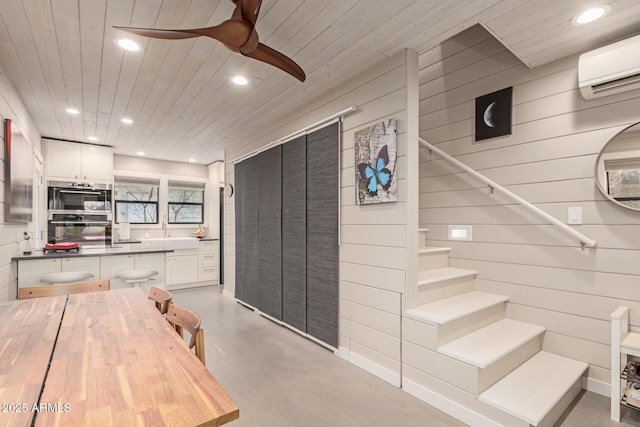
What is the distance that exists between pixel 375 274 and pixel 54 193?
5.20m

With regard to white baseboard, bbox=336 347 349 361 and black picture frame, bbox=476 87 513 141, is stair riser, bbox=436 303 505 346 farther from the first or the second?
black picture frame, bbox=476 87 513 141

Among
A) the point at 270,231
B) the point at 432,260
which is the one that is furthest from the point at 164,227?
the point at 432,260

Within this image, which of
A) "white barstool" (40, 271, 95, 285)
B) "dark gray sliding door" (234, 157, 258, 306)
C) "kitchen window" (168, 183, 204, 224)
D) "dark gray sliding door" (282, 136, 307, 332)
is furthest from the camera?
"kitchen window" (168, 183, 204, 224)

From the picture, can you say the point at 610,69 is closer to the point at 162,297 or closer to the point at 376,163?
the point at 376,163

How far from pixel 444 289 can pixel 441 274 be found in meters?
0.15

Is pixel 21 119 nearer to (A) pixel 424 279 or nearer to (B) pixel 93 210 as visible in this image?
(B) pixel 93 210

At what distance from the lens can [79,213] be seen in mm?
5051

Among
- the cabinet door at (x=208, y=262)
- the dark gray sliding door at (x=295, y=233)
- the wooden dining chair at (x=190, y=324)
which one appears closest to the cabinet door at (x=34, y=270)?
the dark gray sliding door at (x=295, y=233)

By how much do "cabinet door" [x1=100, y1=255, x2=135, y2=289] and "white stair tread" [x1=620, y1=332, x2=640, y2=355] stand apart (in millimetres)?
4573

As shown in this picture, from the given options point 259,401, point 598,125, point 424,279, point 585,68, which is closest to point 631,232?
point 598,125

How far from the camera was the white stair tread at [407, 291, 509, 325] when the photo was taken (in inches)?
87.1

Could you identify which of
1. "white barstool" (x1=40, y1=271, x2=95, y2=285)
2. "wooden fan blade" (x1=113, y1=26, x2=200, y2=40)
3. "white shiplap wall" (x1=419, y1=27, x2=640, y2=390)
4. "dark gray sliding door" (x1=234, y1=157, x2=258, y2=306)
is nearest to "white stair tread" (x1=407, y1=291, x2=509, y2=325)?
"white shiplap wall" (x1=419, y1=27, x2=640, y2=390)

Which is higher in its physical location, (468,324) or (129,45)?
(129,45)

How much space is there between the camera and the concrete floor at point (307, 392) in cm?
198
